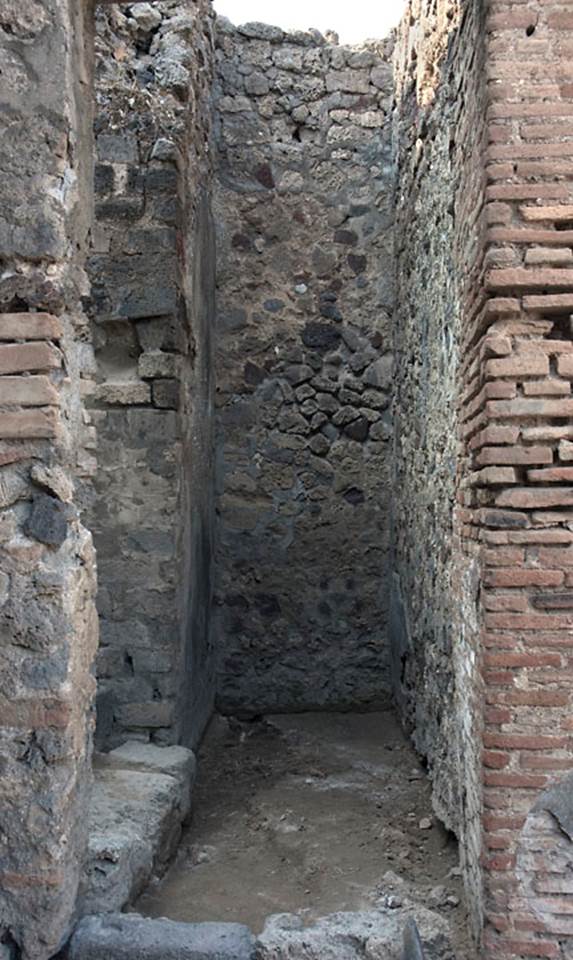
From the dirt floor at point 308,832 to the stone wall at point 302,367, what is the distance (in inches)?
24.1

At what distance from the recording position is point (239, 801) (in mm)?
4398

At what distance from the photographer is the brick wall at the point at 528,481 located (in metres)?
2.48

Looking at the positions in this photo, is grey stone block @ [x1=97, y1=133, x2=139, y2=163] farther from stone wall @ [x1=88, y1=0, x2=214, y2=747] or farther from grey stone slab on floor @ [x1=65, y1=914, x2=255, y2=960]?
grey stone slab on floor @ [x1=65, y1=914, x2=255, y2=960]

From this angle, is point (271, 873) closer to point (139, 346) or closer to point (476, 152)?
point (139, 346)

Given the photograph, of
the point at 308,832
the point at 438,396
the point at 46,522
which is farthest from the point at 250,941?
the point at 438,396

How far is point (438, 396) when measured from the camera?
4039 millimetres

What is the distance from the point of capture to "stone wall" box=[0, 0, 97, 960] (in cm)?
245

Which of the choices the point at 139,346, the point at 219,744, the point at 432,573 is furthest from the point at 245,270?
the point at 219,744

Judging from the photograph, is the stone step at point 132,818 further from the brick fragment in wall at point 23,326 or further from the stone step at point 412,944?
the brick fragment in wall at point 23,326

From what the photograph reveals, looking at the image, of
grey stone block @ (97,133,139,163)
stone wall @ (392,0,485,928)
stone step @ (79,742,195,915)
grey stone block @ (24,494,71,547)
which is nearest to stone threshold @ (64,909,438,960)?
stone step @ (79,742,195,915)

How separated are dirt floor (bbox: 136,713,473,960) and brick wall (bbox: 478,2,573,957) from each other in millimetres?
506

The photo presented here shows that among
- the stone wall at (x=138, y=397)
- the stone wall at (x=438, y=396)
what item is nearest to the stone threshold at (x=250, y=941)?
the stone wall at (x=438, y=396)

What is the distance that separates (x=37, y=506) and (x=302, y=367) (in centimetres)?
368

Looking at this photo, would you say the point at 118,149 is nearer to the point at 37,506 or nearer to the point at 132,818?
the point at 37,506
